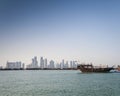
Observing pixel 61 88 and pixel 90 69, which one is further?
pixel 90 69

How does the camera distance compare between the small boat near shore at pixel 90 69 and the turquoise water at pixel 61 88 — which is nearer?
the turquoise water at pixel 61 88

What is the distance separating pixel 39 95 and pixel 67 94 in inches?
196

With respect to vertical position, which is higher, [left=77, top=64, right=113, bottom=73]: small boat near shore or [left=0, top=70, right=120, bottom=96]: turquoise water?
[left=77, top=64, right=113, bottom=73]: small boat near shore

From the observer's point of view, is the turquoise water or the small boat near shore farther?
the small boat near shore

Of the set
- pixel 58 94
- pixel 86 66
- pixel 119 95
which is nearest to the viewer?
pixel 119 95

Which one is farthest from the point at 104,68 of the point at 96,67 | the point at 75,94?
the point at 75,94

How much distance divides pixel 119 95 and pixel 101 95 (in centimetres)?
294

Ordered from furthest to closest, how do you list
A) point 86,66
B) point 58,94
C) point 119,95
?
point 86,66 < point 58,94 < point 119,95

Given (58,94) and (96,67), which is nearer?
(58,94)

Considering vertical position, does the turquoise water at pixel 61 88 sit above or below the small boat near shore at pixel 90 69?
below

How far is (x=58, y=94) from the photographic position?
4550 centimetres

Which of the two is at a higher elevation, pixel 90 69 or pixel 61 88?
pixel 90 69

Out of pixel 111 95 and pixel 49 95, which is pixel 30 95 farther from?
pixel 111 95

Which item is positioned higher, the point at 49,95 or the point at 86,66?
the point at 86,66
